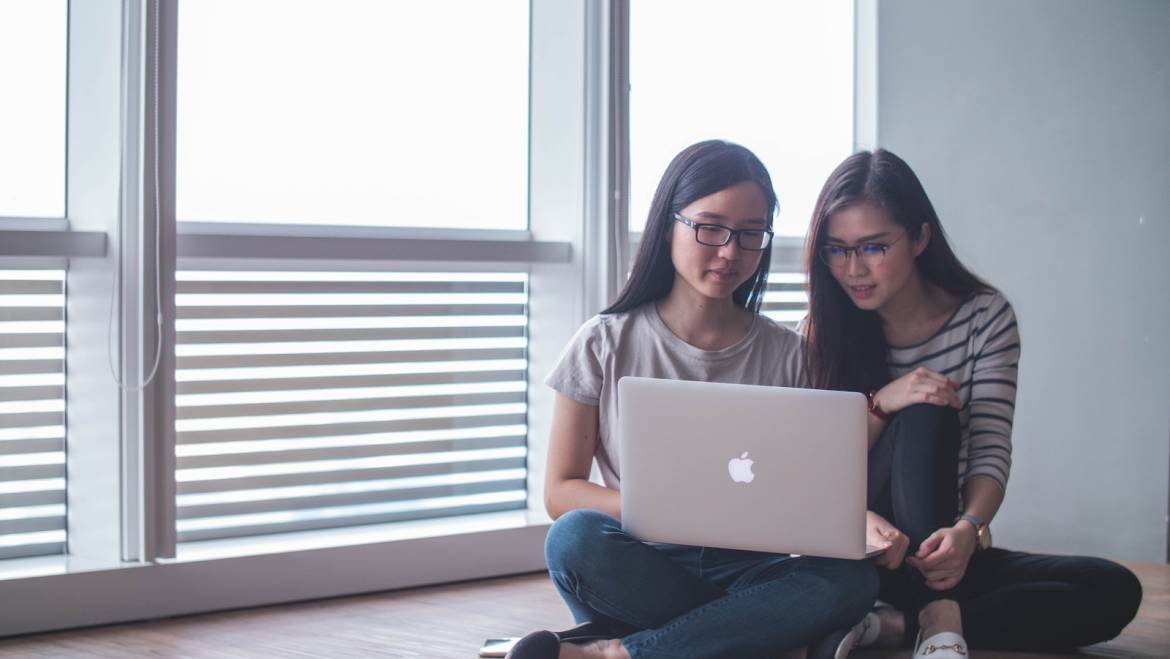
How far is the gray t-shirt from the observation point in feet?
6.94

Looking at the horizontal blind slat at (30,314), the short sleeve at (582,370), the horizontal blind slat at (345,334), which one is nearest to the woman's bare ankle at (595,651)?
the short sleeve at (582,370)

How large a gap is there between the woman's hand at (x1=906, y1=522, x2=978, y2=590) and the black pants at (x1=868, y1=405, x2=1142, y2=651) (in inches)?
2.0

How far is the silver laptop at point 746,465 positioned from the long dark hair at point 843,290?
1.53 feet

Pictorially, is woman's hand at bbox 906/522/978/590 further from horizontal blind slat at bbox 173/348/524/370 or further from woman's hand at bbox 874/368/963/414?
horizontal blind slat at bbox 173/348/524/370

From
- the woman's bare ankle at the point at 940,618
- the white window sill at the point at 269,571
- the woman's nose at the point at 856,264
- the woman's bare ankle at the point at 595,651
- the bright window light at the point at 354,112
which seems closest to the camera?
the woman's bare ankle at the point at 595,651

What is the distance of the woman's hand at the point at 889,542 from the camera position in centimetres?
192

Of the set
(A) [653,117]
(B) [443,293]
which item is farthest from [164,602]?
(A) [653,117]

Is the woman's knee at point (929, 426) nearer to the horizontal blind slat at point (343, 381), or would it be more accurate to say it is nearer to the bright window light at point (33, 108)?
the horizontal blind slat at point (343, 381)

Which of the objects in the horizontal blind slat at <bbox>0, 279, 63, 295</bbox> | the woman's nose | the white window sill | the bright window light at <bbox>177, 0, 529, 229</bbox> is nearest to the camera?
the woman's nose

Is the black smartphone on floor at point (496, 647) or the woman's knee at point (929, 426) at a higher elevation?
the woman's knee at point (929, 426)

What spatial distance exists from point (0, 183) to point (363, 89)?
0.91 metres

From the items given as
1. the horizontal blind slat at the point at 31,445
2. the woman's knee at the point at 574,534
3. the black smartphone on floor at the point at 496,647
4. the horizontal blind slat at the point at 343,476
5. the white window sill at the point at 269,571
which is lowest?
the black smartphone on floor at the point at 496,647

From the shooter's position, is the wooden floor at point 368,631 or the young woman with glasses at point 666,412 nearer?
the young woman with glasses at point 666,412

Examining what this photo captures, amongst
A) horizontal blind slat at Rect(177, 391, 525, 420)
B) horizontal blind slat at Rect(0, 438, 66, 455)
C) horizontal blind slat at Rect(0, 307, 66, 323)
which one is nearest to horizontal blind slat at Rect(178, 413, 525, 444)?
horizontal blind slat at Rect(177, 391, 525, 420)
